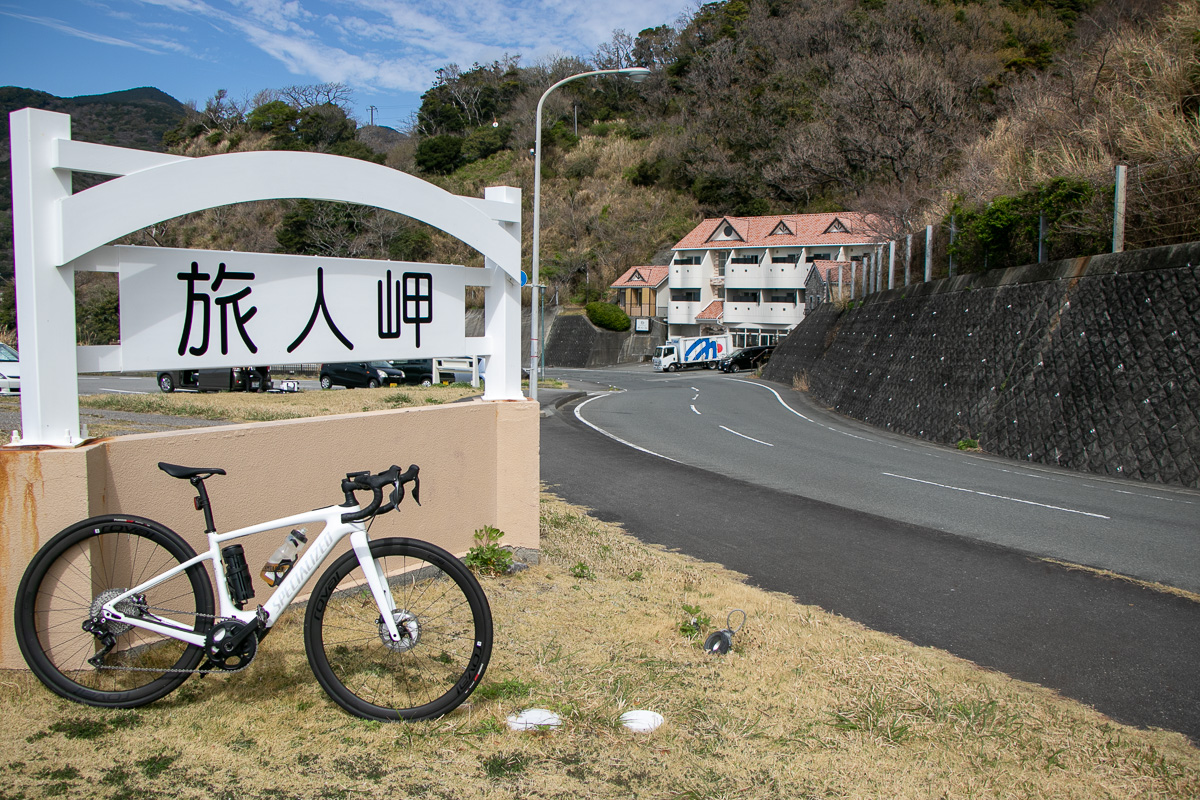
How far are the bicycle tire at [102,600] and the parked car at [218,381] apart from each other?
2432 cm

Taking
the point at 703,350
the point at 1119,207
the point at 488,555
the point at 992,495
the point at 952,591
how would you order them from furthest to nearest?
the point at 703,350, the point at 1119,207, the point at 992,495, the point at 952,591, the point at 488,555

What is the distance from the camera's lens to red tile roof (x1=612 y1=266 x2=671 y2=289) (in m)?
67.8

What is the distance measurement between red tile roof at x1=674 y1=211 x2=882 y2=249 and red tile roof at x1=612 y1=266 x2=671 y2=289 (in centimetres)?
253

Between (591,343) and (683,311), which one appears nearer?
(591,343)

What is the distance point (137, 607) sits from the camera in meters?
3.54

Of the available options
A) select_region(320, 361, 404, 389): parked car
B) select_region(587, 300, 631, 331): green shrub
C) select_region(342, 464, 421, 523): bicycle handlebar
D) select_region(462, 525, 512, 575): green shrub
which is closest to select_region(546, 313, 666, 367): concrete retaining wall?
select_region(587, 300, 631, 331): green shrub

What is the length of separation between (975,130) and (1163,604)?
147 ft

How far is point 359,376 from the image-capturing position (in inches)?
1273

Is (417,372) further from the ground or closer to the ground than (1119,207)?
closer to the ground

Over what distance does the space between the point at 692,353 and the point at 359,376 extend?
27.2m

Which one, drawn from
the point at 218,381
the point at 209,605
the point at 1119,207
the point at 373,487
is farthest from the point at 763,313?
the point at 209,605

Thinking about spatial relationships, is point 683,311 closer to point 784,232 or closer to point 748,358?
point 784,232

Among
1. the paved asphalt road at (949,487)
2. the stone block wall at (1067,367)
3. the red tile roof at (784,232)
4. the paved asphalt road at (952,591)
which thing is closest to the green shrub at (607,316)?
the red tile roof at (784,232)

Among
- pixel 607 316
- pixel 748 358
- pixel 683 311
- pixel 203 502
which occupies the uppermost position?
pixel 683 311
